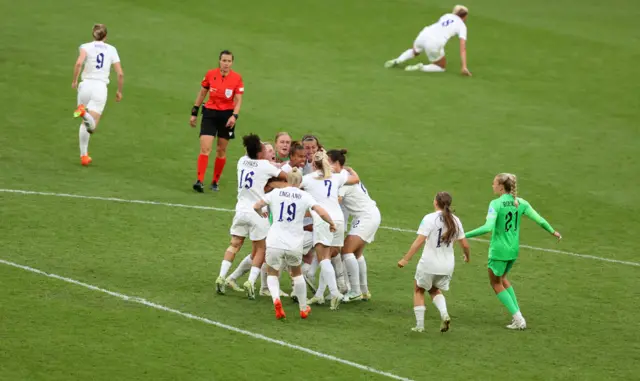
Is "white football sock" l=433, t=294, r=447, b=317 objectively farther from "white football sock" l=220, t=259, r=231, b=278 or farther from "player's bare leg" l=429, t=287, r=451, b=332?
"white football sock" l=220, t=259, r=231, b=278

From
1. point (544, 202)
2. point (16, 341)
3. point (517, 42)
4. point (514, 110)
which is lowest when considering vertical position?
point (16, 341)

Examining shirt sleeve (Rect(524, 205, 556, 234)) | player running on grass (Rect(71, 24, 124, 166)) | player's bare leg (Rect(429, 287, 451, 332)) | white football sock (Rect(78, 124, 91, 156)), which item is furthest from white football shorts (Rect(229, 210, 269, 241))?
white football sock (Rect(78, 124, 91, 156))

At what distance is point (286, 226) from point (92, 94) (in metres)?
8.07

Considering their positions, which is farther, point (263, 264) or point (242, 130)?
point (242, 130)

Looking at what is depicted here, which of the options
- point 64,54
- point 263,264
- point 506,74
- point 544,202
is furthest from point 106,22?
point 263,264

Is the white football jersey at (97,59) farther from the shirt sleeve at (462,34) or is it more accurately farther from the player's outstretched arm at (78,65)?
the shirt sleeve at (462,34)

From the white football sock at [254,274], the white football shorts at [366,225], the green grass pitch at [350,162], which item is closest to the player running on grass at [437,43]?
the green grass pitch at [350,162]

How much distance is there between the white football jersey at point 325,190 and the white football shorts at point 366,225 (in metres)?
0.60

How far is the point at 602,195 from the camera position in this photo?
21.5 m

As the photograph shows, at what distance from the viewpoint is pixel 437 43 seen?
27.2m

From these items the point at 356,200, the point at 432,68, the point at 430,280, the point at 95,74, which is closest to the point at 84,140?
the point at 95,74

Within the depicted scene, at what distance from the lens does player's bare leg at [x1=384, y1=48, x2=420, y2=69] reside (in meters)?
27.8

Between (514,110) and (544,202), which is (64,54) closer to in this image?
(514,110)

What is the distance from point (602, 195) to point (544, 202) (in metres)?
1.33
